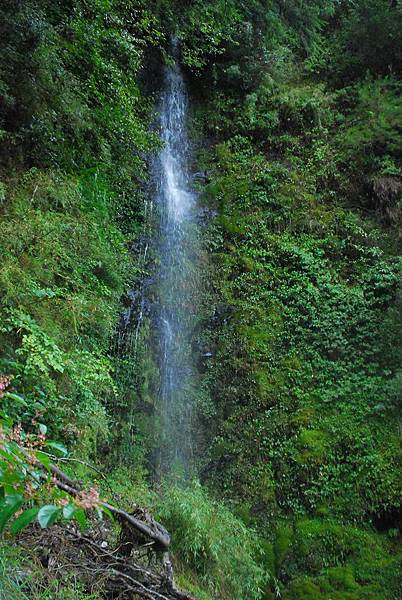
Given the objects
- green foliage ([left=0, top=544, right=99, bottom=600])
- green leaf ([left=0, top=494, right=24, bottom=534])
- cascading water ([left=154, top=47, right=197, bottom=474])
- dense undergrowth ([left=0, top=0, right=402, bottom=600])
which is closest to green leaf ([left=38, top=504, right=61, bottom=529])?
green leaf ([left=0, top=494, right=24, bottom=534])

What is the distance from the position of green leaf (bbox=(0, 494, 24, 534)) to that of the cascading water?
523 centimetres

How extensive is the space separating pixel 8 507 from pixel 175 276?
7.17 meters

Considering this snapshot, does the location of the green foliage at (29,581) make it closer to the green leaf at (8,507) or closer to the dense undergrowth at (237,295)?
the dense undergrowth at (237,295)

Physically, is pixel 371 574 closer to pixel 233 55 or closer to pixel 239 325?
pixel 239 325

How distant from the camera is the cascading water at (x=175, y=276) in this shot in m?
6.73

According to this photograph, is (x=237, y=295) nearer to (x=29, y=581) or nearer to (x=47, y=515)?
(x=29, y=581)

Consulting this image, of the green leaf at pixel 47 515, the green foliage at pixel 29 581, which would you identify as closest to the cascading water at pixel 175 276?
the green foliage at pixel 29 581

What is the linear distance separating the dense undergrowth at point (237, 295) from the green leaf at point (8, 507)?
305mm

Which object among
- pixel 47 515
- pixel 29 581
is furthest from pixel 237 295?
pixel 47 515

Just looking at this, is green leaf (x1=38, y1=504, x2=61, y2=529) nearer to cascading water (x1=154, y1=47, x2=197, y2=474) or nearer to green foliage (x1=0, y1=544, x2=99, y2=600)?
green foliage (x1=0, y1=544, x2=99, y2=600)

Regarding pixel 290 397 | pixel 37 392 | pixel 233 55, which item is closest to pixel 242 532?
pixel 290 397

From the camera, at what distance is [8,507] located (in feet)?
4.31

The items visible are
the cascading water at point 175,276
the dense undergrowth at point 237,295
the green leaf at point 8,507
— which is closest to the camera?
the green leaf at point 8,507

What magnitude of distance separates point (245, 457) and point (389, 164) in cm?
599
